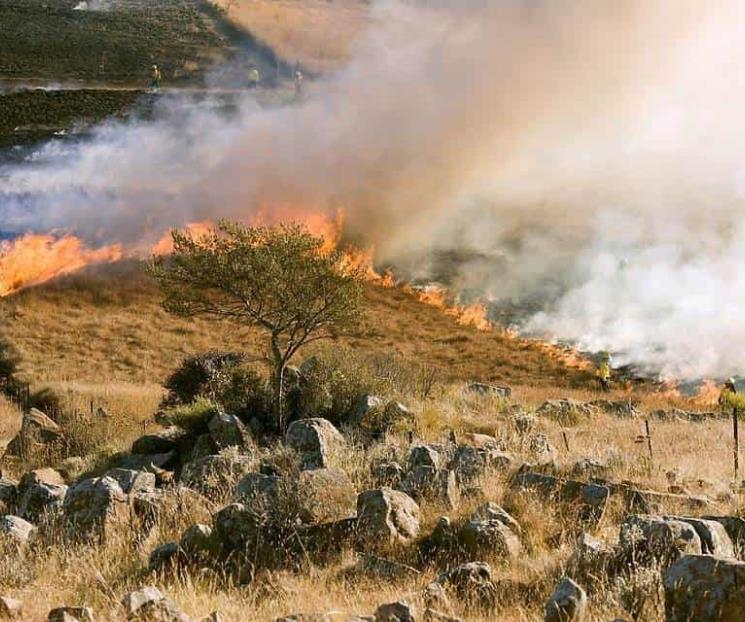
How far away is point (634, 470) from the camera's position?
13477 mm

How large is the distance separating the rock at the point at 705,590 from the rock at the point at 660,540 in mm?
1043

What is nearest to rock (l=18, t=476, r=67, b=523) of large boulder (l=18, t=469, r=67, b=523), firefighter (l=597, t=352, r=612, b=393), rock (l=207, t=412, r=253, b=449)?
large boulder (l=18, t=469, r=67, b=523)

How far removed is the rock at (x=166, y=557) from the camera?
31.6 ft

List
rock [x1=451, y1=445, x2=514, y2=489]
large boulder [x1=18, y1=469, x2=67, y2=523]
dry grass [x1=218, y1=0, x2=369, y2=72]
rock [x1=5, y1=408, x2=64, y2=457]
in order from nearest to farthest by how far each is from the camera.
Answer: rock [x1=451, y1=445, x2=514, y2=489] → large boulder [x1=18, y1=469, x2=67, y2=523] → rock [x1=5, y1=408, x2=64, y2=457] → dry grass [x1=218, y1=0, x2=369, y2=72]

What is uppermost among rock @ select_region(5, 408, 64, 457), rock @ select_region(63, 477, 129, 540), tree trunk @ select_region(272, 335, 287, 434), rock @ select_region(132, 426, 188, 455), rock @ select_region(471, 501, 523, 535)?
rock @ select_region(471, 501, 523, 535)

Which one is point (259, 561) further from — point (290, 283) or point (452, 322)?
point (452, 322)

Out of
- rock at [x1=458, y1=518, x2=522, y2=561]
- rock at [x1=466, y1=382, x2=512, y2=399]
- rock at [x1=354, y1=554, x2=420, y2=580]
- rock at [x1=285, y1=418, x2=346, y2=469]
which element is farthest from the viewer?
rock at [x1=466, y1=382, x2=512, y2=399]

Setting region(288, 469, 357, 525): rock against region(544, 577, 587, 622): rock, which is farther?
region(288, 469, 357, 525): rock

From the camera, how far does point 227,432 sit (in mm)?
18453

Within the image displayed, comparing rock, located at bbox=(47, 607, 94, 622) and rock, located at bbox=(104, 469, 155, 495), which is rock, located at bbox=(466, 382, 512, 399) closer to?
rock, located at bbox=(104, 469, 155, 495)

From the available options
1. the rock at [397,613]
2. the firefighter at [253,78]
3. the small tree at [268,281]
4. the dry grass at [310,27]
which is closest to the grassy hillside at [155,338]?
the small tree at [268,281]

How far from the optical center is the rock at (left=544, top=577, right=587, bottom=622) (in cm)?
651

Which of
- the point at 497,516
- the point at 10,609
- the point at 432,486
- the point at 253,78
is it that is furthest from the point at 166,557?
the point at 253,78

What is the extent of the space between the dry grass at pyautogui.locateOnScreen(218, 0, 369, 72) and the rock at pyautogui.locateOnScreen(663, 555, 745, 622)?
8403cm
